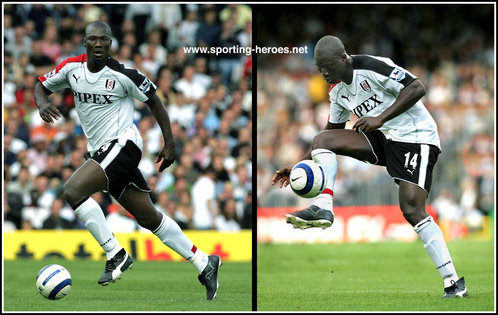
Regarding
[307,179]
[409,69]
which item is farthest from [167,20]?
[307,179]

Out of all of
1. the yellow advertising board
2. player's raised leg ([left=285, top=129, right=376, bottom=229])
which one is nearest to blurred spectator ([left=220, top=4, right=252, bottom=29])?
the yellow advertising board

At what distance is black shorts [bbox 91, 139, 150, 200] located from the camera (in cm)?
797

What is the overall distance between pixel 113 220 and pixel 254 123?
8099 millimetres

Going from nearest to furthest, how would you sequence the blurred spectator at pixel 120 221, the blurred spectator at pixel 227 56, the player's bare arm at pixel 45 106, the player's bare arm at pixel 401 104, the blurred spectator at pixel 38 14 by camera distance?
the player's bare arm at pixel 401 104 → the player's bare arm at pixel 45 106 → the blurred spectator at pixel 120 221 → the blurred spectator at pixel 227 56 → the blurred spectator at pixel 38 14

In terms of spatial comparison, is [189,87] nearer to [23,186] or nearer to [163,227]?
[23,186]

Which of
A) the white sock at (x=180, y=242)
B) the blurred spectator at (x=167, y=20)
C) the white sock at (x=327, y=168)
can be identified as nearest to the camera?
the white sock at (x=327, y=168)

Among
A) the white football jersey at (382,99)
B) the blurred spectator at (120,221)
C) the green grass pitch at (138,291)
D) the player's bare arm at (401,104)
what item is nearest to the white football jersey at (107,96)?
the green grass pitch at (138,291)

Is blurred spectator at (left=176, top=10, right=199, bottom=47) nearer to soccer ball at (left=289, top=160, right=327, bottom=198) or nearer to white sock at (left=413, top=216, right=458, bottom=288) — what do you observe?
soccer ball at (left=289, top=160, right=327, bottom=198)

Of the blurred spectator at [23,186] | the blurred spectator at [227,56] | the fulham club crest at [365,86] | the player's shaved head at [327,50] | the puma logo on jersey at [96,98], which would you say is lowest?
the blurred spectator at [23,186]

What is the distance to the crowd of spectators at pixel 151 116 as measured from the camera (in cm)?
1509

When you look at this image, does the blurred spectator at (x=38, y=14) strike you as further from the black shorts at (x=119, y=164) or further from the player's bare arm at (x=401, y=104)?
the player's bare arm at (x=401, y=104)

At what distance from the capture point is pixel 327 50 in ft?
25.2

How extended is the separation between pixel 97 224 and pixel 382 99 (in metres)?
2.77

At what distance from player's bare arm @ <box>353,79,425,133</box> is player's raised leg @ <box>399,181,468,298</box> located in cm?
66
